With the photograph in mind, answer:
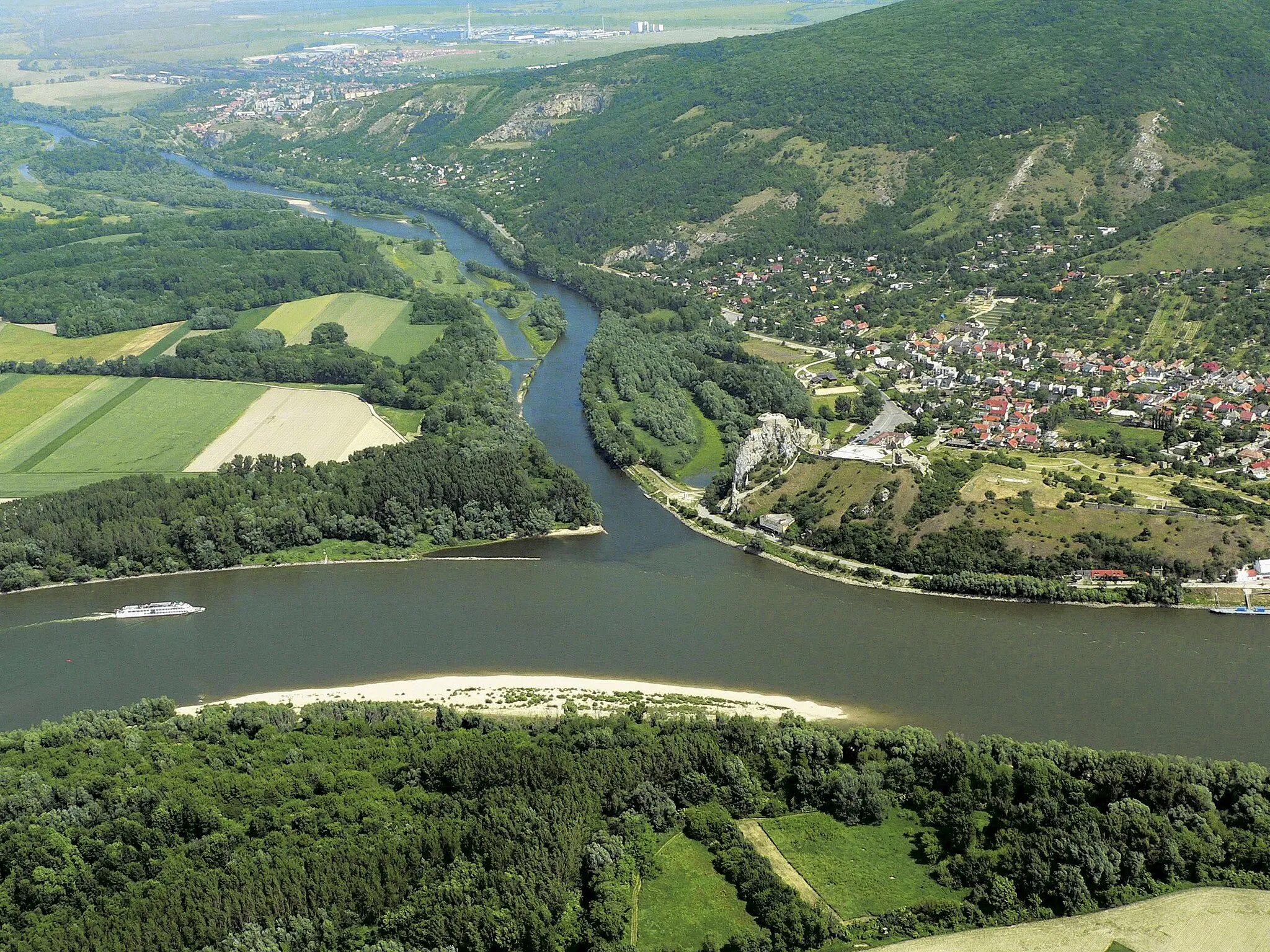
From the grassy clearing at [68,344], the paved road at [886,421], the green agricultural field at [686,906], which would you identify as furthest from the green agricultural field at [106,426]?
the green agricultural field at [686,906]

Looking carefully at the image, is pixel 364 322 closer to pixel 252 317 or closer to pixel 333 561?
pixel 252 317

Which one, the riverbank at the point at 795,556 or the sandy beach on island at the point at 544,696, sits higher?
the riverbank at the point at 795,556

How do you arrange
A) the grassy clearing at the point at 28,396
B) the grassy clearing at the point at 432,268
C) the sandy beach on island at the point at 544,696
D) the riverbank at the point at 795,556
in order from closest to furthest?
the sandy beach on island at the point at 544,696, the riverbank at the point at 795,556, the grassy clearing at the point at 28,396, the grassy clearing at the point at 432,268

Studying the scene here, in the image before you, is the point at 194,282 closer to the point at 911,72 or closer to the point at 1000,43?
the point at 911,72

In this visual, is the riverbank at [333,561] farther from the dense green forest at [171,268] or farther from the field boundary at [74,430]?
the dense green forest at [171,268]

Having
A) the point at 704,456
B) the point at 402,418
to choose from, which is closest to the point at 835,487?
the point at 704,456
